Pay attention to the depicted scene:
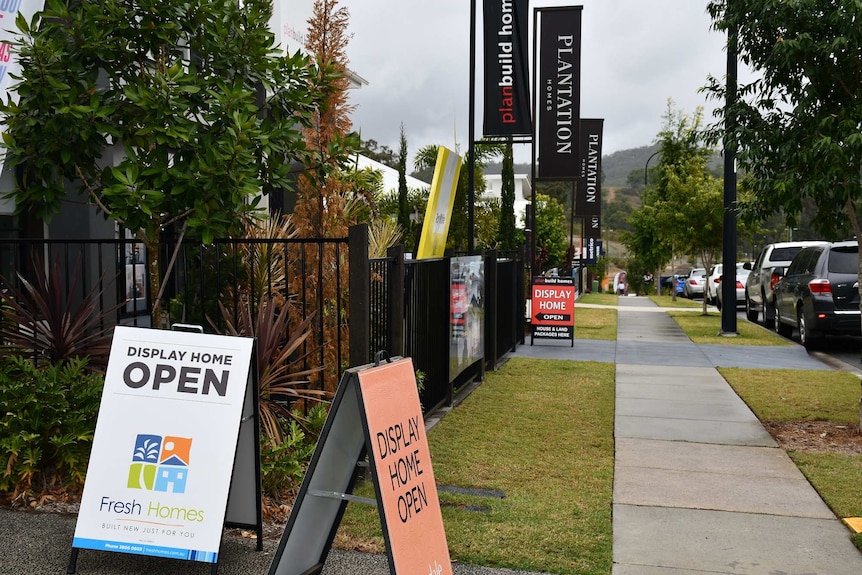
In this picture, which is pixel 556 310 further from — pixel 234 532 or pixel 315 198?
pixel 234 532

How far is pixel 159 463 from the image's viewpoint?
4562 millimetres

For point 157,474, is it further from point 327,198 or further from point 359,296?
point 327,198

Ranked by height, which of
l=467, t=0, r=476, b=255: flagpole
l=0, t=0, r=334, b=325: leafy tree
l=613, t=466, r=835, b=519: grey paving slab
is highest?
l=467, t=0, r=476, b=255: flagpole

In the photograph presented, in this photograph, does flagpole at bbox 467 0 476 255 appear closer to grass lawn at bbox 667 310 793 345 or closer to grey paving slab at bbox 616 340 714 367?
grey paving slab at bbox 616 340 714 367

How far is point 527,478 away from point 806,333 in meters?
10.5

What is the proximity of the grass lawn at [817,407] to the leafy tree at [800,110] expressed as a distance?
1984mm

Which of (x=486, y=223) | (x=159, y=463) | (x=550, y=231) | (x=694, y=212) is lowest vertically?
(x=159, y=463)

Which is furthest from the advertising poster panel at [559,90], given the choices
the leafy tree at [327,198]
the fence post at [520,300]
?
the leafy tree at [327,198]

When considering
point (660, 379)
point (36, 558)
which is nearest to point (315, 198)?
point (36, 558)

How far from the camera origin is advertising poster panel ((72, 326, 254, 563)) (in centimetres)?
446

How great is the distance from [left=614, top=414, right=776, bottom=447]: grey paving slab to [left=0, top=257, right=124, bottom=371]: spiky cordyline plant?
470 cm

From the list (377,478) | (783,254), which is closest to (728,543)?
(377,478)

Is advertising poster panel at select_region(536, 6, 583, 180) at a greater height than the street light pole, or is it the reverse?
advertising poster panel at select_region(536, 6, 583, 180)

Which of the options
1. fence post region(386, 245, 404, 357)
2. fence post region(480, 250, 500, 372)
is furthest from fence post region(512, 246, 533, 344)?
fence post region(386, 245, 404, 357)
